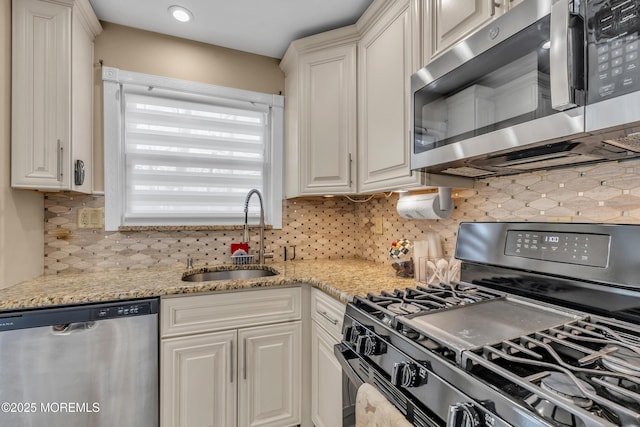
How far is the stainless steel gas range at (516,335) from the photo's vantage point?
1.71 ft

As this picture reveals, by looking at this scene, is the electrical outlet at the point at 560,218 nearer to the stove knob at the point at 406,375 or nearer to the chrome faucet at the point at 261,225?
the stove knob at the point at 406,375

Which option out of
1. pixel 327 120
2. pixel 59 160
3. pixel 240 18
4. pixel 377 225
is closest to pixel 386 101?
pixel 327 120

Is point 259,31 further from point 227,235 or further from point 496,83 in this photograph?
point 496,83

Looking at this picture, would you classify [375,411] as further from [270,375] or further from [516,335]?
[270,375]

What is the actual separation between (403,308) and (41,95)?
1967mm

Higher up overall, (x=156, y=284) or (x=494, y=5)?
(x=494, y=5)

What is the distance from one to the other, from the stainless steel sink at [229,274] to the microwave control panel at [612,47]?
171cm

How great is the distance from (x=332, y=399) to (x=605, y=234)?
1265 millimetres

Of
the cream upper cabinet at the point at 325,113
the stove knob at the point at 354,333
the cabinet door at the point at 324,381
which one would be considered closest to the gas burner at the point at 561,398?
the stove knob at the point at 354,333

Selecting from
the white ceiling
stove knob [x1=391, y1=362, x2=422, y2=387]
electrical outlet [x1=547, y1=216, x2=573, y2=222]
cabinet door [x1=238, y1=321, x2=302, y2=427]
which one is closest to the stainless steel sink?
cabinet door [x1=238, y1=321, x2=302, y2=427]

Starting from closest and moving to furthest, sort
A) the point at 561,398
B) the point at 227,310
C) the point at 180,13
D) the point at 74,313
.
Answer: the point at 561,398, the point at 74,313, the point at 227,310, the point at 180,13

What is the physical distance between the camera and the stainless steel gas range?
52 cm

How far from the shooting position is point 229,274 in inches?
82.4

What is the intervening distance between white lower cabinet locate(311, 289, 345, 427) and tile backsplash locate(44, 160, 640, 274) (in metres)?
0.68
